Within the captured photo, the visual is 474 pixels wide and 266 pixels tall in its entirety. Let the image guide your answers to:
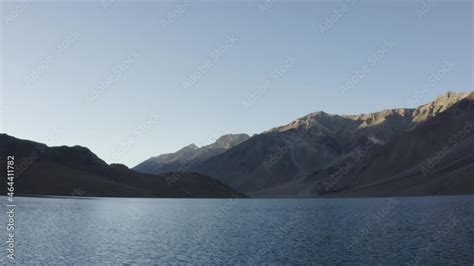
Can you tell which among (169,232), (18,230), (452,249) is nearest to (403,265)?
(452,249)

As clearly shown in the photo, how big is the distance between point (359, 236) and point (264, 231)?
17.8m

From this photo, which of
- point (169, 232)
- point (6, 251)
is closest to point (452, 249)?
point (169, 232)

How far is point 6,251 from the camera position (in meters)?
56.1

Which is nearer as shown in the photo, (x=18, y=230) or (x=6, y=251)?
(x=6, y=251)

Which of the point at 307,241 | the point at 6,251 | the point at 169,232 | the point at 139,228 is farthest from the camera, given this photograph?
the point at 139,228

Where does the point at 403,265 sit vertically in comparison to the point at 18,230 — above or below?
below

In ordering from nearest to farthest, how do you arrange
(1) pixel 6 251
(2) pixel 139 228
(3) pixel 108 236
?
(1) pixel 6 251, (3) pixel 108 236, (2) pixel 139 228

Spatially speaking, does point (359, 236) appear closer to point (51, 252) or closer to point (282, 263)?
point (282, 263)

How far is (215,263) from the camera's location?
53.1 m

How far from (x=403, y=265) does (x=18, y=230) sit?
59.9 meters

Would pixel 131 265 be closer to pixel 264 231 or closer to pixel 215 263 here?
pixel 215 263

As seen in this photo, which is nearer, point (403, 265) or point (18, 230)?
point (403, 265)

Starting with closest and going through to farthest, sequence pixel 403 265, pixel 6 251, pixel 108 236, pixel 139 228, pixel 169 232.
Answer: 1. pixel 403 265
2. pixel 6 251
3. pixel 108 236
4. pixel 169 232
5. pixel 139 228

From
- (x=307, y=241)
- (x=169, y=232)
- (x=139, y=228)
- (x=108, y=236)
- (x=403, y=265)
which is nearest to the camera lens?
(x=403, y=265)
